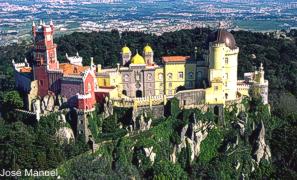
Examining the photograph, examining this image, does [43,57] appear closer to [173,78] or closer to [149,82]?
[149,82]

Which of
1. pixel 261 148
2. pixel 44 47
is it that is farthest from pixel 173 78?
pixel 44 47

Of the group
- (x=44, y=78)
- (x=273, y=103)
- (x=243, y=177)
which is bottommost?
(x=243, y=177)

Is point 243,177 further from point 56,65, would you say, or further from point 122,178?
point 56,65

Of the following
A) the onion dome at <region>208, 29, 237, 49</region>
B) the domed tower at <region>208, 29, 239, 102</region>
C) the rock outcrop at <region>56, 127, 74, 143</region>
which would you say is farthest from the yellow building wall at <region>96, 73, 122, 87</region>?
the onion dome at <region>208, 29, 237, 49</region>

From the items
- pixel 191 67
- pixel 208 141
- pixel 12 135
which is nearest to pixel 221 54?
pixel 191 67

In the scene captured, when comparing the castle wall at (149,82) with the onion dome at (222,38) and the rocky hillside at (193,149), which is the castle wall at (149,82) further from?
the onion dome at (222,38)

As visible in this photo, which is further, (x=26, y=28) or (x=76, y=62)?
(x=26, y=28)

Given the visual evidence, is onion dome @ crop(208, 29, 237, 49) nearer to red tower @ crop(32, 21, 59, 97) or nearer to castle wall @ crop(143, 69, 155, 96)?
castle wall @ crop(143, 69, 155, 96)
